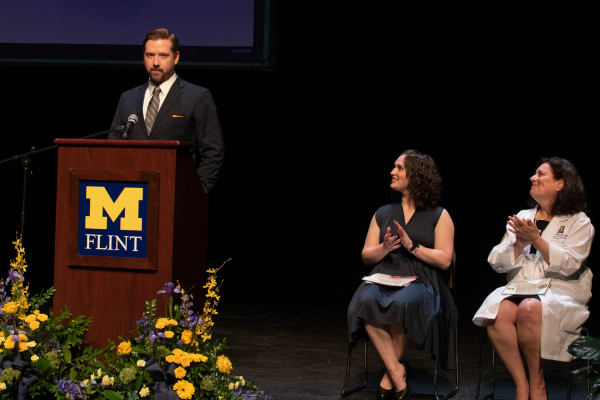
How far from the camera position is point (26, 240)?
567cm

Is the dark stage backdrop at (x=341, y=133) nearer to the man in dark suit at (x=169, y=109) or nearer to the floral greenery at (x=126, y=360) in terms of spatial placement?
the man in dark suit at (x=169, y=109)

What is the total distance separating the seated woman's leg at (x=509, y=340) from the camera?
260 cm

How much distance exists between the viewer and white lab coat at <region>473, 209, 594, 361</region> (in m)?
2.49

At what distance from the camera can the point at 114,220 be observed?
1.87 meters

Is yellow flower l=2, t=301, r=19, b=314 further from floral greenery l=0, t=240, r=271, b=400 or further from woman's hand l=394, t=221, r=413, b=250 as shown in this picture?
woman's hand l=394, t=221, r=413, b=250

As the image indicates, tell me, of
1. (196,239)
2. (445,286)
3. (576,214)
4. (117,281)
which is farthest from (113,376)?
(576,214)

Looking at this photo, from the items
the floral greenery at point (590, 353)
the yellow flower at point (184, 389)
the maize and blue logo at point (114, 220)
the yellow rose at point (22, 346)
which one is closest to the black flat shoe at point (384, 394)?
the floral greenery at point (590, 353)

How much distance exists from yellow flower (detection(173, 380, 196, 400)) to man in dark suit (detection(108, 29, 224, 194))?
2.60ft

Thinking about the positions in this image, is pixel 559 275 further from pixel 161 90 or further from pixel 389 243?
pixel 161 90

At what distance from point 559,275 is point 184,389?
1.72 meters

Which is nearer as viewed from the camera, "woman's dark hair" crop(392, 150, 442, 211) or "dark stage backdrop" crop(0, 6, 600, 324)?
"woman's dark hair" crop(392, 150, 442, 211)

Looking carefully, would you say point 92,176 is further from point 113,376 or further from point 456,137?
point 456,137

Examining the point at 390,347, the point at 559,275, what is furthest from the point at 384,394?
the point at 559,275

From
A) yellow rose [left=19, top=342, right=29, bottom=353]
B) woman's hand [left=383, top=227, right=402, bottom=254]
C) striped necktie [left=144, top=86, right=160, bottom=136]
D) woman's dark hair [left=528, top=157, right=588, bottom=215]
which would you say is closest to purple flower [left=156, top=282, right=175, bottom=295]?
yellow rose [left=19, top=342, right=29, bottom=353]
